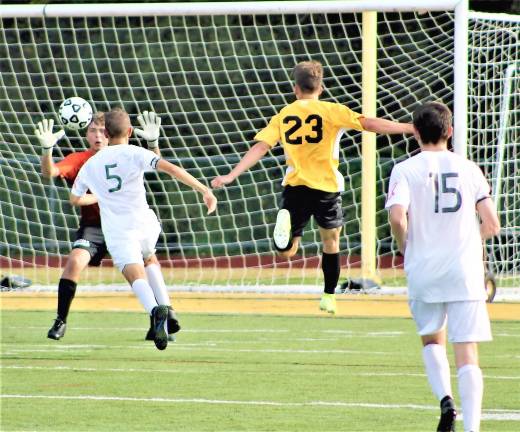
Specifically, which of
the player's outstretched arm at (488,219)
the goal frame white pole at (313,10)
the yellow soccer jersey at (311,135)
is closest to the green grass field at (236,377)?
the yellow soccer jersey at (311,135)

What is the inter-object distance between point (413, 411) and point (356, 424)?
28.1 inches

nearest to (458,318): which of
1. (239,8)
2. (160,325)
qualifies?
(160,325)

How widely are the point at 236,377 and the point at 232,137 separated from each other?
36.4 ft

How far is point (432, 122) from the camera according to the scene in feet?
24.6

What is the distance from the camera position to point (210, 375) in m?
11.2

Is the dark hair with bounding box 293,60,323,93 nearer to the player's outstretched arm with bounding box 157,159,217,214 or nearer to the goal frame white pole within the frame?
the player's outstretched arm with bounding box 157,159,217,214

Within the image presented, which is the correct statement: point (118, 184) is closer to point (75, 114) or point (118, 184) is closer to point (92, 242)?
point (92, 242)

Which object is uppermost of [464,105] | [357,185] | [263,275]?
[464,105]

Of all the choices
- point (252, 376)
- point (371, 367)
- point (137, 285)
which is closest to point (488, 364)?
point (371, 367)

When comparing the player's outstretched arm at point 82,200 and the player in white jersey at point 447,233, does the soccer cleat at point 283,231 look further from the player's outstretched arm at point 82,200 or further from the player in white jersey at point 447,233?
the player in white jersey at point 447,233

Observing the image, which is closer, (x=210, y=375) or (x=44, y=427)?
(x=44, y=427)

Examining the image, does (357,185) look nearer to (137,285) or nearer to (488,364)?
(488,364)

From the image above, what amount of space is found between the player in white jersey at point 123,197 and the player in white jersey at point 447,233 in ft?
11.2

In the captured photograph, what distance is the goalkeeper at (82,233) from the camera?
11258mm
